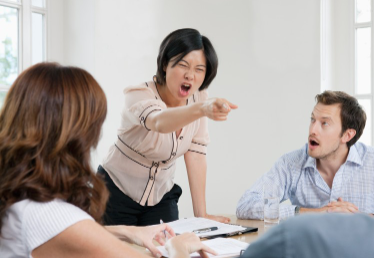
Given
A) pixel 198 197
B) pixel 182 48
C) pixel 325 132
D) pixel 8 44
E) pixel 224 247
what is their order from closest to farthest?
1. pixel 224 247
2. pixel 182 48
3. pixel 198 197
4. pixel 325 132
5. pixel 8 44

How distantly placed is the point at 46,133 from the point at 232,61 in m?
3.17

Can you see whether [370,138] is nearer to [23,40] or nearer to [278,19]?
[278,19]

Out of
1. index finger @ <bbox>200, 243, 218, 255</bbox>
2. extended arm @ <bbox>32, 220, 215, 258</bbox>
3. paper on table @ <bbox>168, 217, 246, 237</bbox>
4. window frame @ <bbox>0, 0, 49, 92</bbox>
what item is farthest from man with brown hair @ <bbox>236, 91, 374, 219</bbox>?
window frame @ <bbox>0, 0, 49, 92</bbox>

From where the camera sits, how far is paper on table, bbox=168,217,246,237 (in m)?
1.96

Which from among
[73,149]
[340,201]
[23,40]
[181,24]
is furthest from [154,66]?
[73,149]

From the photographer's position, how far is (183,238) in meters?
1.55

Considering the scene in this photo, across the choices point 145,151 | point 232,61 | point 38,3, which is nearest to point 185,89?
point 145,151

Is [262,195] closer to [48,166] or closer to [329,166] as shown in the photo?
[329,166]

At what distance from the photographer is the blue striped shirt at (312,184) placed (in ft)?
8.04

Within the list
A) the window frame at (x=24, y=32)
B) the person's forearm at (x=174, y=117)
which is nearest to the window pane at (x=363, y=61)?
the person's forearm at (x=174, y=117)

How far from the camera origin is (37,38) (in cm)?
349

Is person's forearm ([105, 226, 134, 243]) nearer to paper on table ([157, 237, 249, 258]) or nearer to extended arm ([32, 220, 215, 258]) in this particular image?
paper on table ([157, 237, 249, 258])

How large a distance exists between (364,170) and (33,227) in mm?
1862

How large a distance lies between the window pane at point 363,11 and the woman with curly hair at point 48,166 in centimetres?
310
